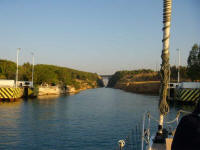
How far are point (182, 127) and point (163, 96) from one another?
625 cm

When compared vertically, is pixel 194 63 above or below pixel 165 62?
above

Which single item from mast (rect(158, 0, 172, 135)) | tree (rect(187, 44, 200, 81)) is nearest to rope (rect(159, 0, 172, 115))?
mast (rect(158, 0, 172, 135))

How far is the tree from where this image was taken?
60.4 metres

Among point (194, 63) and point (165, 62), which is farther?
point (194, 63)

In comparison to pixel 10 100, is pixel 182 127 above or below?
above

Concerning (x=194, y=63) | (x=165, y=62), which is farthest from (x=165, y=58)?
(x=194, y=63)

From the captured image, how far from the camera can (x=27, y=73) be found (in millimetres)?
78125

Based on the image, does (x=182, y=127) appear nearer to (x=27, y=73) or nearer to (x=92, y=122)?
(x=92, y=122)

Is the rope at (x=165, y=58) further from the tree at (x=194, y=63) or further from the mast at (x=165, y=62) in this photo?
the tree at (x=194, y=63)

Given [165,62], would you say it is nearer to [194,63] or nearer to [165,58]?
[165,58]

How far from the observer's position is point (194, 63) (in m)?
61.6

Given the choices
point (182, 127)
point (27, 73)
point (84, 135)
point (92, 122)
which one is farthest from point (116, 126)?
point (27, 73)

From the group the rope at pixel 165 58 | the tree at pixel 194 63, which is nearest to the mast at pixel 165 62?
the rope at pixel 165 58

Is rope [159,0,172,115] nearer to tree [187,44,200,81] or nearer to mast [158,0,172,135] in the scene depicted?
mast [158,0,172,135]
